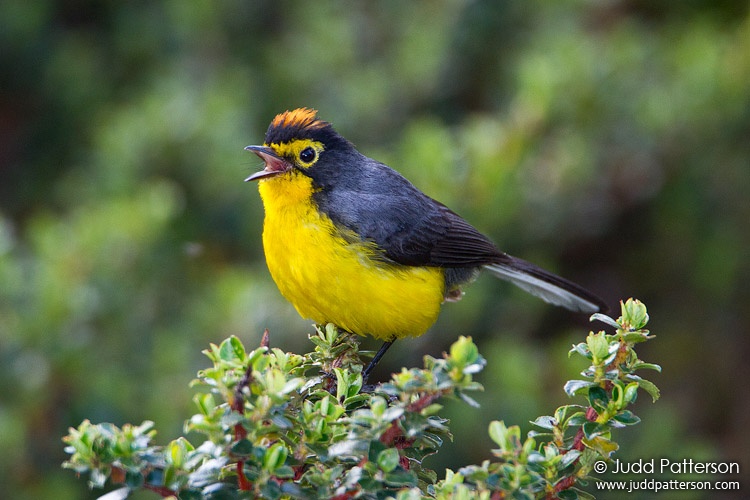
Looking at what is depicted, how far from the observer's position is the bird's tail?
413 cm

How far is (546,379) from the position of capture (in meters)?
4.92

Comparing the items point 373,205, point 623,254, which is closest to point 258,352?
point 373,205

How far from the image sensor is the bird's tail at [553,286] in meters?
4.13

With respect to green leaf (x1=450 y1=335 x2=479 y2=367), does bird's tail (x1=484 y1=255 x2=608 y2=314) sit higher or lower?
higher

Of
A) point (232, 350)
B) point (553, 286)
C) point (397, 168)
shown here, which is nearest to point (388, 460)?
point (232, 350)

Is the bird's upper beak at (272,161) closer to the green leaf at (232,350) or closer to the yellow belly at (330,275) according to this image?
the yellow belly at (330,275)

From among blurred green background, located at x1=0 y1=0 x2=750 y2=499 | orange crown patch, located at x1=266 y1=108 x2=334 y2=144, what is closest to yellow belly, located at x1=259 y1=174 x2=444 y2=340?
orange crown patch, located at x1=266 y1=108 x2=334 y2=144

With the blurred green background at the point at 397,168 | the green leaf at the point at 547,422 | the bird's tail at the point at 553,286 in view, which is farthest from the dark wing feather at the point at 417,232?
the green leaf at the point at 547,422

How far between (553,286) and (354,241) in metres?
1.13

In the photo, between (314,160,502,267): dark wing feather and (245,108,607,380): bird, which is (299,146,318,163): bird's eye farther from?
(314,160,502,267): dark wing feather

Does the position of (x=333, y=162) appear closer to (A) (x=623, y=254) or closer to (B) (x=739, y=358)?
(A) (x=623, y=254)

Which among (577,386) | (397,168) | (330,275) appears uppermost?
(397,168)

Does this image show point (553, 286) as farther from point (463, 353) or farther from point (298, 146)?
point (463, 353)

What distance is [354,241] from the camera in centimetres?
354
